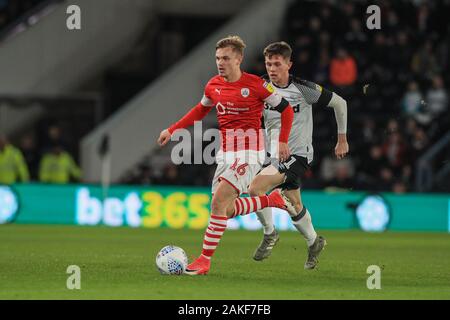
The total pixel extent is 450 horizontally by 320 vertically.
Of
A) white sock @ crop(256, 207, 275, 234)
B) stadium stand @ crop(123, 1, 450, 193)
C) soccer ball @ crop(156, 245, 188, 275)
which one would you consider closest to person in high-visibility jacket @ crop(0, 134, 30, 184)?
stadium stand @ crop(123, 1, 450, 193)

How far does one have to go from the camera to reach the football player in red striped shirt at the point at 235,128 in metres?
10.5

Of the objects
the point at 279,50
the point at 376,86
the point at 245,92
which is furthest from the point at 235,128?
the point at 376,86

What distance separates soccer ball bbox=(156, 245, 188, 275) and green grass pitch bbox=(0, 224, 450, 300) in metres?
0.13

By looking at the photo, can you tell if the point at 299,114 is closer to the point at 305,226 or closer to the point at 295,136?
the point at 295,136

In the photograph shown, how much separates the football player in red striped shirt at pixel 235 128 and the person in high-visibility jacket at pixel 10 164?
11.6 meters

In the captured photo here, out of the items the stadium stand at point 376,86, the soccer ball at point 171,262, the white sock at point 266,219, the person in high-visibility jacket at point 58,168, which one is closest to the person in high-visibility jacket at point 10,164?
the person in high-visibility jacket at point 58,168

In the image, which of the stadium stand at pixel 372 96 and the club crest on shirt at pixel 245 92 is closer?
the club crest on shirt at pixel 245 92

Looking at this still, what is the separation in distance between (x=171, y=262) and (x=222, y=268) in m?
1.10

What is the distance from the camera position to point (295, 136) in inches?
460

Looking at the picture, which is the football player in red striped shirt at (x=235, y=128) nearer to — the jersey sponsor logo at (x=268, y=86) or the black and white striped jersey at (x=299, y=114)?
the jersey sponsor logo at (x=268, y=86)

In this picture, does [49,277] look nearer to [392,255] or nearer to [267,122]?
[267,122]

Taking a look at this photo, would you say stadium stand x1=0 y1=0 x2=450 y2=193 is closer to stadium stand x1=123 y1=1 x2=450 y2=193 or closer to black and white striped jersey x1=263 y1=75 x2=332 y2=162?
stadium stand x1=123 y1=1 x2=450 y2=193

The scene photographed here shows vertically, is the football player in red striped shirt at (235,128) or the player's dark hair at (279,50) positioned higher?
the player's dark hair at (279,50)

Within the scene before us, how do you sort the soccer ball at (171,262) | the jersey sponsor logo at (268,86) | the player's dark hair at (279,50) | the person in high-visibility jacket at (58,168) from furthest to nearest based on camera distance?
the person in high-visibility jacket at (58,168), the player's dark hair at (279,50), the jersey sponsor logo at (268,86), the soccer ball at (171,262)
